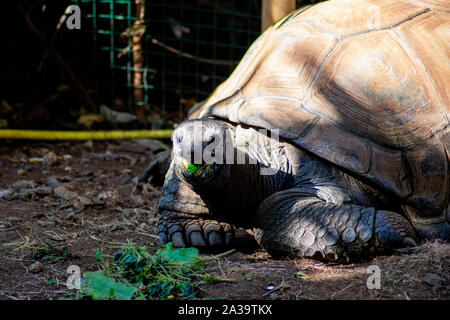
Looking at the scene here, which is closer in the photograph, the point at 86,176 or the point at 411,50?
the point at 411,50

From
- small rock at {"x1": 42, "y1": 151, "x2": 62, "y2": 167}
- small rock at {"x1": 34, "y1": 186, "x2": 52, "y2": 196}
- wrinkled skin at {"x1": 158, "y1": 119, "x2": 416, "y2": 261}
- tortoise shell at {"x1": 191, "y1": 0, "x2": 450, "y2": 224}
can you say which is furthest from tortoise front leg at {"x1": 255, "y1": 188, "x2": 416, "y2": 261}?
small rock at {"x1": 42, "y1": 151, "x2": 62, "y2": 167}

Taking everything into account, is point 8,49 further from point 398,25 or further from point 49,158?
point 398,25

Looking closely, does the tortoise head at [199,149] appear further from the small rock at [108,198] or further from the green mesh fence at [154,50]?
the green mesh fence at [154,50]

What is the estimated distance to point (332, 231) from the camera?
9.84 ft

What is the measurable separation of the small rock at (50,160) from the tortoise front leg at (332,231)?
292 cm

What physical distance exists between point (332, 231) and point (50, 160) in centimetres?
333

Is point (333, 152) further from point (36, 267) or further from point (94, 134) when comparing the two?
point (94, 134)

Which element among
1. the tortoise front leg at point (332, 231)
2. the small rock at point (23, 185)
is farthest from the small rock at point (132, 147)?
the tortoise front leg at point (332, 231)

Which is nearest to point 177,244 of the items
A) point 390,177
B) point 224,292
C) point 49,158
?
point 224,292

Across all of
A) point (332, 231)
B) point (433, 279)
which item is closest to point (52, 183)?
point (332, 231)

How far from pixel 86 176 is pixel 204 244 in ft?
7.12

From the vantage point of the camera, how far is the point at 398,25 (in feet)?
12.2

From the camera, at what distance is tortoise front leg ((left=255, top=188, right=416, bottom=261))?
9.82 ft

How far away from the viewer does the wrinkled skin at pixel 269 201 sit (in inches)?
118
